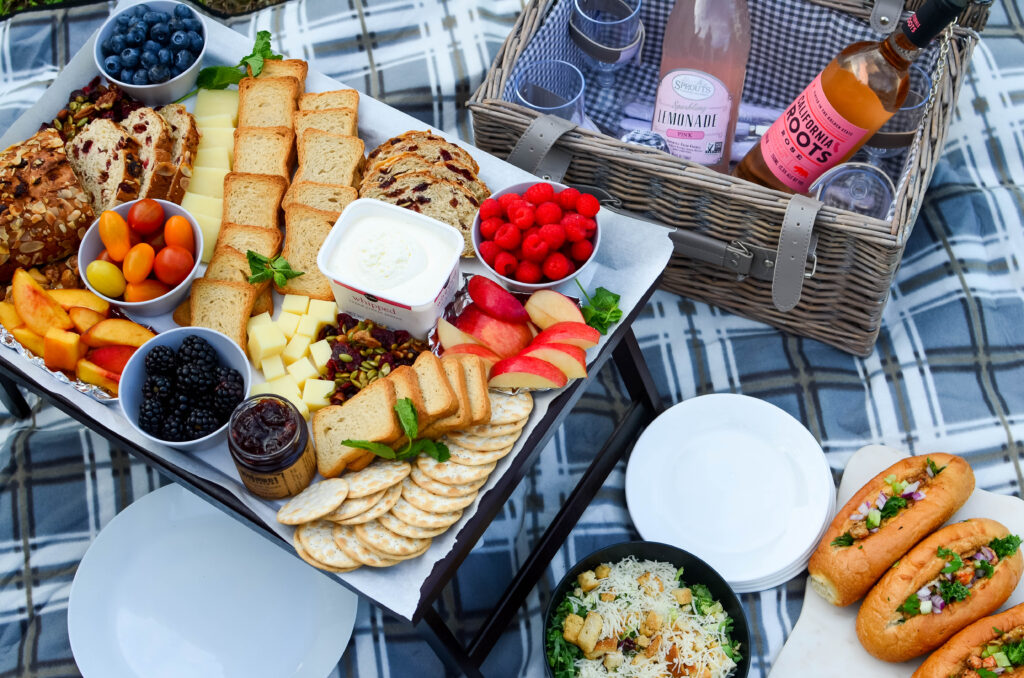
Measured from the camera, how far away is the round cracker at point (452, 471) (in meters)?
1.46

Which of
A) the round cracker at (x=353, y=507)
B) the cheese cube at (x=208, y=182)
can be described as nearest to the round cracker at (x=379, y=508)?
the round cracker at (x=353, y=507)

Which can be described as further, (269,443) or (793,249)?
(793,249)

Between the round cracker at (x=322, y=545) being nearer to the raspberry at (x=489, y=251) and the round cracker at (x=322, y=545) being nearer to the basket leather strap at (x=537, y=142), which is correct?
the raspberry at (x=489, y=251)

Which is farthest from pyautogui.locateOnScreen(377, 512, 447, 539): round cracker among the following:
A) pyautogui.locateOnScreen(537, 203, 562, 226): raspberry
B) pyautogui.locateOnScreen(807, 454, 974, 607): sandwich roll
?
pyautogui.locateOnScreen(807, 454, 974, 607): sandwich roll

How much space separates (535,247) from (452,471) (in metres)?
0.42

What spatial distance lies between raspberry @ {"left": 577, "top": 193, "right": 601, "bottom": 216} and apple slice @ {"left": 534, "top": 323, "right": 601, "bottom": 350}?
21cm

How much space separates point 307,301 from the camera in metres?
1.70

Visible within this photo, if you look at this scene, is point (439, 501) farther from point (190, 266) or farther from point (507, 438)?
point (190, 266)

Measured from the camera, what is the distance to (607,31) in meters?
2.05

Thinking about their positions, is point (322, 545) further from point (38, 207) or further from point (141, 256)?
point (38, 207)

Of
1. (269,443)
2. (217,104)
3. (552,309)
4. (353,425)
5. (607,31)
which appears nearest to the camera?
(269,443)

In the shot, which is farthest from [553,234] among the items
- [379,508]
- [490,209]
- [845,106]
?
[845,106]

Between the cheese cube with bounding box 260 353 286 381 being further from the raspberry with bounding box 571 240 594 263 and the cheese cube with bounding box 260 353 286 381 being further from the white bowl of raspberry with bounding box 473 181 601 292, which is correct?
the raspberry with bounding box 571 240 594 263

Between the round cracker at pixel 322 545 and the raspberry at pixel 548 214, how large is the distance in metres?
0.64
